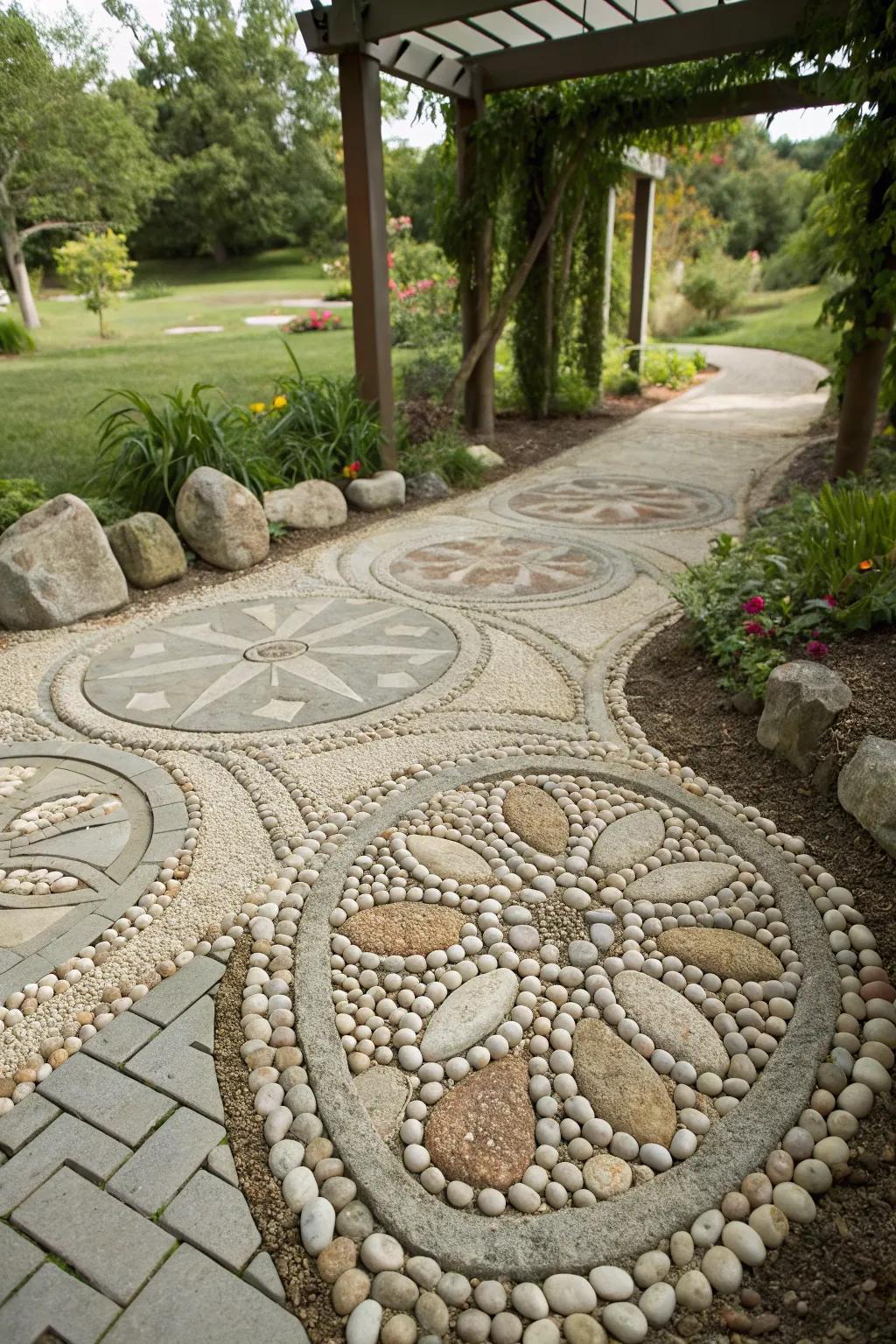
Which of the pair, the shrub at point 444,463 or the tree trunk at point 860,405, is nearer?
the tree trunk at point 860,405

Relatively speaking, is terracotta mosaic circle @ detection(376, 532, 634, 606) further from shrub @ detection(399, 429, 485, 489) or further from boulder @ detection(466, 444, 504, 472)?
boulder @ detection(466, 444, 504, 472)

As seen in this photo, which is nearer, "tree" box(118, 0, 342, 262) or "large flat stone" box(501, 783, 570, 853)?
"large flat stone" box(501, 783, 570, 853)

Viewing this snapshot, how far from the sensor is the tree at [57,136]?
14.4 feet

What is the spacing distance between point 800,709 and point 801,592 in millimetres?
811

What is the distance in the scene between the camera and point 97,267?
5.41 m

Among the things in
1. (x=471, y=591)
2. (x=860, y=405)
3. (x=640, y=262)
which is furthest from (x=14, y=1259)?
(x=640, y=262)

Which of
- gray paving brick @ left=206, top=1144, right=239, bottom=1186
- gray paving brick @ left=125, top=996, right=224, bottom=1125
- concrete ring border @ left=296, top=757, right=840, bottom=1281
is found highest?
gray paving brick @ left=125, top=996, right=224, bottom=1125

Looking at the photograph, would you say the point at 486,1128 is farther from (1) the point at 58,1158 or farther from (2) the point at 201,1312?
(1) the point at 58,1158

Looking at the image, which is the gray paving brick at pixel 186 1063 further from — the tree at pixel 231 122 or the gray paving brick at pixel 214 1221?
the tree at pixel 231 122

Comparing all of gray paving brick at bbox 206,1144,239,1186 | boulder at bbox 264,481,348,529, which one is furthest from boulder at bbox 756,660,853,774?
boulder at bbox 264,481,348,529

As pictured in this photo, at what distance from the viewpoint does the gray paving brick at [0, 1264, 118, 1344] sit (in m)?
1.23

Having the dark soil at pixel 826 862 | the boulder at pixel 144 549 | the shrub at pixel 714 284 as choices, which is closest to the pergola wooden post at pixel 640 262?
the shrub at pixel 714 284

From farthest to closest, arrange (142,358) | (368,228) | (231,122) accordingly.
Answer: (231,122) < (142,358) < (368,228)

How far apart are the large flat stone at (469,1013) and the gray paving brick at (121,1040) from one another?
60 centimetres
